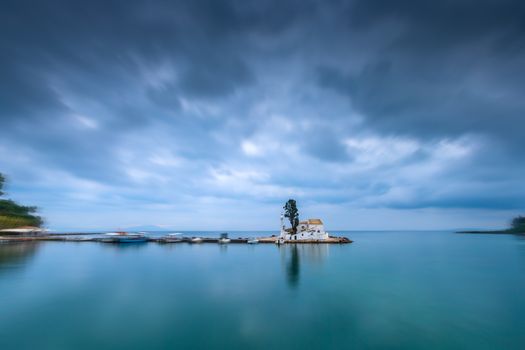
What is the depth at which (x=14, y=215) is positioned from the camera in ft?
278

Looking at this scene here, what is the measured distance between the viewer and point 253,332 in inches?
570

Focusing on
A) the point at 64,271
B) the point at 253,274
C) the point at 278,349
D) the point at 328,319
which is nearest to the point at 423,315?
the point at 328,319

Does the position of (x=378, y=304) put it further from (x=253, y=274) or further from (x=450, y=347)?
(x=253, y=274)

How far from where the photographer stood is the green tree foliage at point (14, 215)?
7912 cm

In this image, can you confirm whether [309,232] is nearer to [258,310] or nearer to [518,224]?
[258,310]

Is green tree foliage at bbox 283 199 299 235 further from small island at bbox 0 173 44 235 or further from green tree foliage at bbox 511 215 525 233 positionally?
green tree foliage at bbox 511 215 525 233

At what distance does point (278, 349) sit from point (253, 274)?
20.3 m

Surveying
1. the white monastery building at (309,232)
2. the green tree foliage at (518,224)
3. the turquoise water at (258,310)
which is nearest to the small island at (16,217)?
the turquoise water at (258,310)

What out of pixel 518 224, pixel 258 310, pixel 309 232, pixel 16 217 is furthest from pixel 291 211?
pixel 518 224

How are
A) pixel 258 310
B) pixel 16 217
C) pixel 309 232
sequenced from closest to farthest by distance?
pixel 258 310, pixel 309 232, pixel 16 217

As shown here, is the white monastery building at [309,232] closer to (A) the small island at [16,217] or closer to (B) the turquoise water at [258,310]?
(B) the turquoise water at [258,310]

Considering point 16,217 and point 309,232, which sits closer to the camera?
point 309,232

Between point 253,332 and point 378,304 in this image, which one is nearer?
point 253,332

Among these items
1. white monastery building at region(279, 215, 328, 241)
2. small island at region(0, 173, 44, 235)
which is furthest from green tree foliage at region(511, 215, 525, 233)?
small island at region(0, 173, 44, 235)
